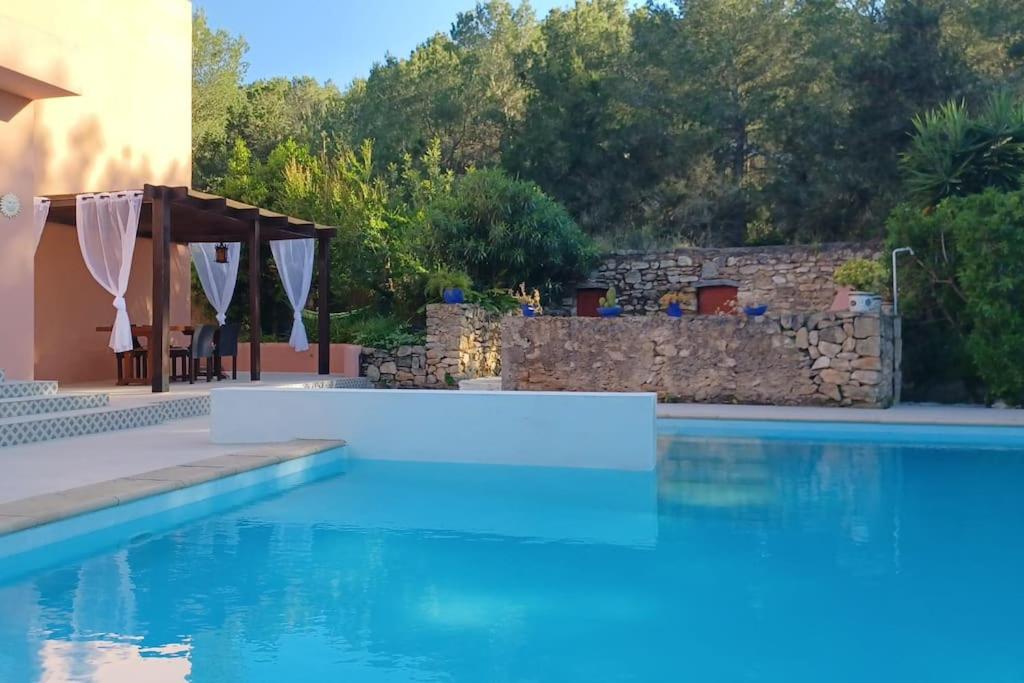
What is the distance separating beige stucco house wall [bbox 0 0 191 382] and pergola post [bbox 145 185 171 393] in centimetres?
136

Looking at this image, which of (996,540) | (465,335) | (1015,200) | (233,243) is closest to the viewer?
(996,540)

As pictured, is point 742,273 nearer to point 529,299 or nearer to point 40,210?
point 529,299

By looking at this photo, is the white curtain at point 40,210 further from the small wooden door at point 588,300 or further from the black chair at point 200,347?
the small wooden door at point 588,300

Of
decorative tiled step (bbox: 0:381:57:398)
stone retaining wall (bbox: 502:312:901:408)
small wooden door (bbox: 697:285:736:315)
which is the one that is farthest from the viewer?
small wooden door (bbox: 697:285:736:315)

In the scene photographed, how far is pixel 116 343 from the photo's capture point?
1119 cm

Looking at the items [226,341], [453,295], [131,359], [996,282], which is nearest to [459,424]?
[226,341]

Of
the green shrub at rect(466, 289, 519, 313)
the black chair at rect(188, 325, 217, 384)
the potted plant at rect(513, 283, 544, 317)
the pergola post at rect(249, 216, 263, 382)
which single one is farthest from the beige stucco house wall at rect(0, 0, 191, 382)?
the potted plant at rect(513, 283, 544, 317)

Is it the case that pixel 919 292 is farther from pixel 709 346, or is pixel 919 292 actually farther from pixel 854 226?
pixel 854 226

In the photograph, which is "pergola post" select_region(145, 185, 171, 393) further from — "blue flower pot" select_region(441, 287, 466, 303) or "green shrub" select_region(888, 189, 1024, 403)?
"green shrub" select_region(888, 189, 1024, 403)

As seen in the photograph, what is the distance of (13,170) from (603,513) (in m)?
8.08

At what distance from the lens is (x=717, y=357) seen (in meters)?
13.1

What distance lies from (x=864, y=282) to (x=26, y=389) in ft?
38.3

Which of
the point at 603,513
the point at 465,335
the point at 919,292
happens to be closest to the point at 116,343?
the point at 465,335

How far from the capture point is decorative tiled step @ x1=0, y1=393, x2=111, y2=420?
9.11 metres
